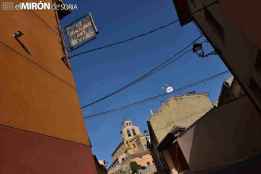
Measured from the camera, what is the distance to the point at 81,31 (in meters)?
8.21

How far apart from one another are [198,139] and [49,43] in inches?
490

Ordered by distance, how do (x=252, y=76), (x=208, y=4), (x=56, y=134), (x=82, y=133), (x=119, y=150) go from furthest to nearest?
(x=119, y=150) < (x=208, y=4) < (x=252, y=76) < (x=82, y=133) < (x=56, y=134)

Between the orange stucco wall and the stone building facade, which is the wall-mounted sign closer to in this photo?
the orange stucco wall

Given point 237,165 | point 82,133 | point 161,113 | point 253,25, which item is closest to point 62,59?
point 82,133

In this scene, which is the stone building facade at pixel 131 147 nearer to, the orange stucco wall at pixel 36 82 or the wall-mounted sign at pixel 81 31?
the wall-mounted sign at pixel 81 31

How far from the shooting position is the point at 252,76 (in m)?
7.80

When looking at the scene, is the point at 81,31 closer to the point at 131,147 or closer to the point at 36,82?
the point at 36,82

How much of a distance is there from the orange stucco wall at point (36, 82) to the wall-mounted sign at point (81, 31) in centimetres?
47

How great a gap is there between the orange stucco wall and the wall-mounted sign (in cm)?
47

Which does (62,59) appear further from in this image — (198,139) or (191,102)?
(191,102)

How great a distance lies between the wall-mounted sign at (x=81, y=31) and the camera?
8000 millimetres

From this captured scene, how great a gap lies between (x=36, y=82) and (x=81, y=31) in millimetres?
3128

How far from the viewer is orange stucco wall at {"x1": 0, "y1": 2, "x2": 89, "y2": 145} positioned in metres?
4.48

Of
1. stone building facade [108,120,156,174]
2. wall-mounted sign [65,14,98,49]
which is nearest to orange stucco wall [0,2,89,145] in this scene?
wall-mounted sign [65,14,98,49]
